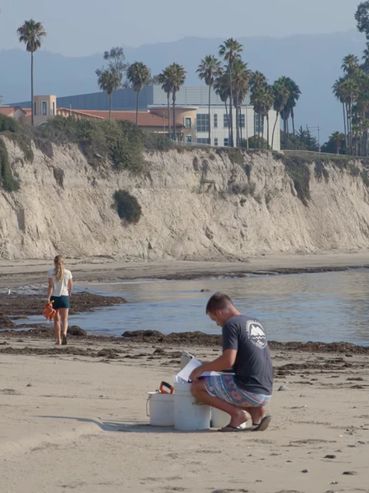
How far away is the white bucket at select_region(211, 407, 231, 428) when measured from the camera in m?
9.54

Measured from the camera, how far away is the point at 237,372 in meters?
9.48

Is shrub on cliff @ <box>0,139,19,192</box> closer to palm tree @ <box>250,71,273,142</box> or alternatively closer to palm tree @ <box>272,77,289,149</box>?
palm tree @ <box>250,71,273,142</box>

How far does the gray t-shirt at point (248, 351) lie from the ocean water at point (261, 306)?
1212 cm

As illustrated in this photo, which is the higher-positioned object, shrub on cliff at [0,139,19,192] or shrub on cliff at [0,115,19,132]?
shrub on cliff at [0,115,19,132]

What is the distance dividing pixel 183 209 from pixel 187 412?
51037 mm

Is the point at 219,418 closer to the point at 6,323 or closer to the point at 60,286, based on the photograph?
the point at 60,286

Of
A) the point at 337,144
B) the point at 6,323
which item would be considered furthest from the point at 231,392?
the point at 337,144

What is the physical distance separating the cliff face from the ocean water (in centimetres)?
1015

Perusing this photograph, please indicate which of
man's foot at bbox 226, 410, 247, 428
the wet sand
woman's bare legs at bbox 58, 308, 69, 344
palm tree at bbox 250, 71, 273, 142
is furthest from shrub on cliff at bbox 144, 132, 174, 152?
man's foot at bbox 226, 410, 247, 428

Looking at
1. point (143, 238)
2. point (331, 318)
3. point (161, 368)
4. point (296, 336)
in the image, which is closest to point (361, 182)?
point (143, 238)

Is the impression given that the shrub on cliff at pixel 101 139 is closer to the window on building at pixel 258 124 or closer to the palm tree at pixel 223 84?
the palm tree at pixel 223 84

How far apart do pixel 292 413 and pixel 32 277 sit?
1175 inches

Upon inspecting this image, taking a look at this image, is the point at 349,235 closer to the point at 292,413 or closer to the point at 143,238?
the point at 143,238

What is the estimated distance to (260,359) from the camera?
9445 mm
